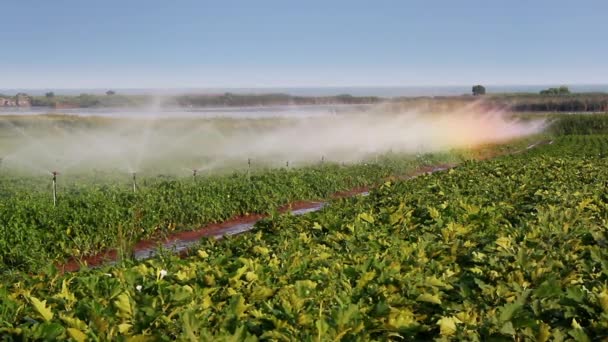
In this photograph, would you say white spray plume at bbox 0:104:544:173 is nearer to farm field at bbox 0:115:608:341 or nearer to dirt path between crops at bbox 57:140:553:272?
dirt path between crops at bbox 57:140:553:272

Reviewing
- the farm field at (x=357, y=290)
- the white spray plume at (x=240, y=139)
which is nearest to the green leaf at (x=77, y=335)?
the farm field at (x=357, y=290)

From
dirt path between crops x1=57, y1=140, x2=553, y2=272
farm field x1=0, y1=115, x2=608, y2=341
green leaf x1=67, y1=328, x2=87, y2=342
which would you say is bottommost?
dirt path between crops x1=57, y1=140, x2=553, y2=272

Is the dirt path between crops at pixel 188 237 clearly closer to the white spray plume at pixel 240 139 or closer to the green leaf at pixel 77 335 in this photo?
the green leaf at pixel 77 335

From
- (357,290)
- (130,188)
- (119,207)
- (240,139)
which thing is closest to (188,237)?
(119,207)

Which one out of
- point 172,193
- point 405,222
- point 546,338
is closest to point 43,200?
point 172,193

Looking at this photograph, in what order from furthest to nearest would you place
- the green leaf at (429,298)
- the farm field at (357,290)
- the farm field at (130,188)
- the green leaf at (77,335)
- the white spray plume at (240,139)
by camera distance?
the white spray plume at (240,139), the farm field at (130,188), the green leaf at (429,298), the farm field at (357,290), the green leaf at (77,335)

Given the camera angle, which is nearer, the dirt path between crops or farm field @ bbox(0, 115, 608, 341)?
farm field @ bbox(0, 115, 608, 341)

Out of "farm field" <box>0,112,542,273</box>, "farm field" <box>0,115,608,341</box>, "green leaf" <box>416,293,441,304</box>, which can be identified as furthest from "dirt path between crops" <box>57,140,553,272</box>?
"green leaf" <box>416,293,441,304</box>

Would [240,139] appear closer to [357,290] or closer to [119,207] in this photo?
[119,207]

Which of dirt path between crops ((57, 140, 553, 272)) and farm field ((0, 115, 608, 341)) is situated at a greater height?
farm field ((0, 115, 608, 341))

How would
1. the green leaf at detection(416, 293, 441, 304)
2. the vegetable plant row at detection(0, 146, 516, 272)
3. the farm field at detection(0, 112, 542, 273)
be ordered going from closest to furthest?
the green leaf at detection(416, 293, 441, 304) → the vegetable plant row at detection(0, 146, 516, 272) → the farm field at detection(0, 112, 542, 273)

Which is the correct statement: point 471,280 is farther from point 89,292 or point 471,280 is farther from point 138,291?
point 89,292

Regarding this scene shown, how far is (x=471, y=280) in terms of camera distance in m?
4.43

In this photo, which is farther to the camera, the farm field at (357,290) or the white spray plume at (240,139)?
the white spray plume at (240,139)
